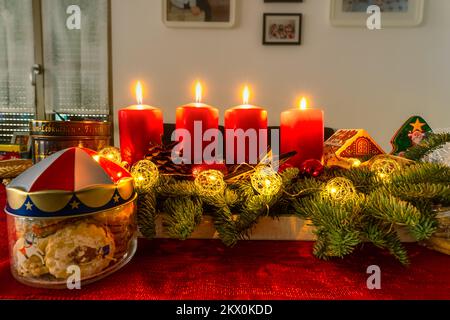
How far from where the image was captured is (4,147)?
5.06 ft

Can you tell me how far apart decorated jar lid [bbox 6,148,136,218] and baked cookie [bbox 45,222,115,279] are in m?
0.02

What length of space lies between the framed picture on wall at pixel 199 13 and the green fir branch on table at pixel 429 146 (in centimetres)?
163

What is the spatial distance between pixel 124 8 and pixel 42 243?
2.08 m

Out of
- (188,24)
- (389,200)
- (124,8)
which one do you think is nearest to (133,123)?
(389,200)

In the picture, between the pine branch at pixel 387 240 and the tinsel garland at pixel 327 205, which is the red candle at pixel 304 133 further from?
the pine branch at pixel 387 240

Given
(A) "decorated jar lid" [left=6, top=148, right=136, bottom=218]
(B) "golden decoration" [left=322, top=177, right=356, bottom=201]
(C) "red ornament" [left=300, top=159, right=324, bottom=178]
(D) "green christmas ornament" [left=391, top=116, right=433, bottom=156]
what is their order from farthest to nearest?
(D) "green christmas ornament" [left=391, top=116, right=433, bottom=156]
(C) "red ornament" [left=300, top=159, right=324, bottom=178]
(B) "golden decoration" [left=322, top=177, right=356, bottom=201]
(A) "decorated jar lid" [left=6, top=148, right=136, bottom=218]

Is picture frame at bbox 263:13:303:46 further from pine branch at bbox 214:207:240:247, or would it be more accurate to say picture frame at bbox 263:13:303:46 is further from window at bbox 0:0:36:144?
pine branch at bbox 214:207:240:247

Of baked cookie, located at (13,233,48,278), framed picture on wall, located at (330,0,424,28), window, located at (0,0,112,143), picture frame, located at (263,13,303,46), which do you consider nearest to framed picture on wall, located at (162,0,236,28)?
picture frame, located at (263,13,303,46)

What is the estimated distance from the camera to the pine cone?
0.56m

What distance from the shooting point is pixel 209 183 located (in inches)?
18.4

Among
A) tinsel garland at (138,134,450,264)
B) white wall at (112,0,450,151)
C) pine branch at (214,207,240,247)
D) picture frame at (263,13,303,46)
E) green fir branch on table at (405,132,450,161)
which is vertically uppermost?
picture frame at (263,13,303,46)

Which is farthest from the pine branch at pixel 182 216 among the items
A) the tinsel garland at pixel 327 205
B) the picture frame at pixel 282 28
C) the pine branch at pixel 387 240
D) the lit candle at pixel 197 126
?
the picture frame at pixel 282 28

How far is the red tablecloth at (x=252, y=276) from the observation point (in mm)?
338
